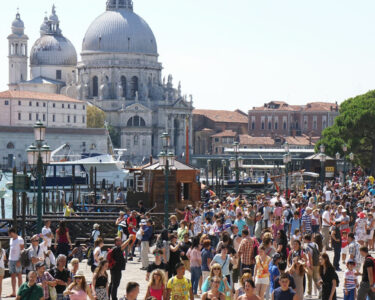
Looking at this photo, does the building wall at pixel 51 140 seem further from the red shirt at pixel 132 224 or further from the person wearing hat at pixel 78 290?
the person wearing hat at pixel 78 290

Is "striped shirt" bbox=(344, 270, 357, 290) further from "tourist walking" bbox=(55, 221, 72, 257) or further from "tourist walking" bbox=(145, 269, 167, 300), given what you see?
"tourist walking" bbox=(55, 221, 72, 257)

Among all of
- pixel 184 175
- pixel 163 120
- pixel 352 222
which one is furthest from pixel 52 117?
pixel 352 222

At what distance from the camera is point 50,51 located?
124 m

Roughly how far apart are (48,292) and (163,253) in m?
2.36

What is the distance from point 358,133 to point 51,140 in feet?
151

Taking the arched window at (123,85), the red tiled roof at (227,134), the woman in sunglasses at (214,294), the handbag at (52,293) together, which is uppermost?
the arched window at (123,85)

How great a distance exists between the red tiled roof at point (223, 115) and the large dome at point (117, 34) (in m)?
20.6

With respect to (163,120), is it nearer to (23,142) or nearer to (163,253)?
(23,142)

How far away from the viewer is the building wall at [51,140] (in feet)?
332

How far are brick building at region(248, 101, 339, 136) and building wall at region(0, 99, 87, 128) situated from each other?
27.8m

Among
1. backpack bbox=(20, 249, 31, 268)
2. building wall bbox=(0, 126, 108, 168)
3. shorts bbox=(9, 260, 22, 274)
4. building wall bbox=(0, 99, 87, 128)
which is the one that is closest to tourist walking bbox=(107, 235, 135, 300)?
backpack bbox=(20, 249, 31, 268)

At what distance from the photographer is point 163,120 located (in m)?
122

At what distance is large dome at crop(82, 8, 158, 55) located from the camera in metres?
120

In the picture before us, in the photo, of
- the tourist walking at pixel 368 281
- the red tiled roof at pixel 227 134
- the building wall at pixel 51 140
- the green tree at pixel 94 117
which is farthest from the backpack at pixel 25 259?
the red tiled roof at pixel 227 134
